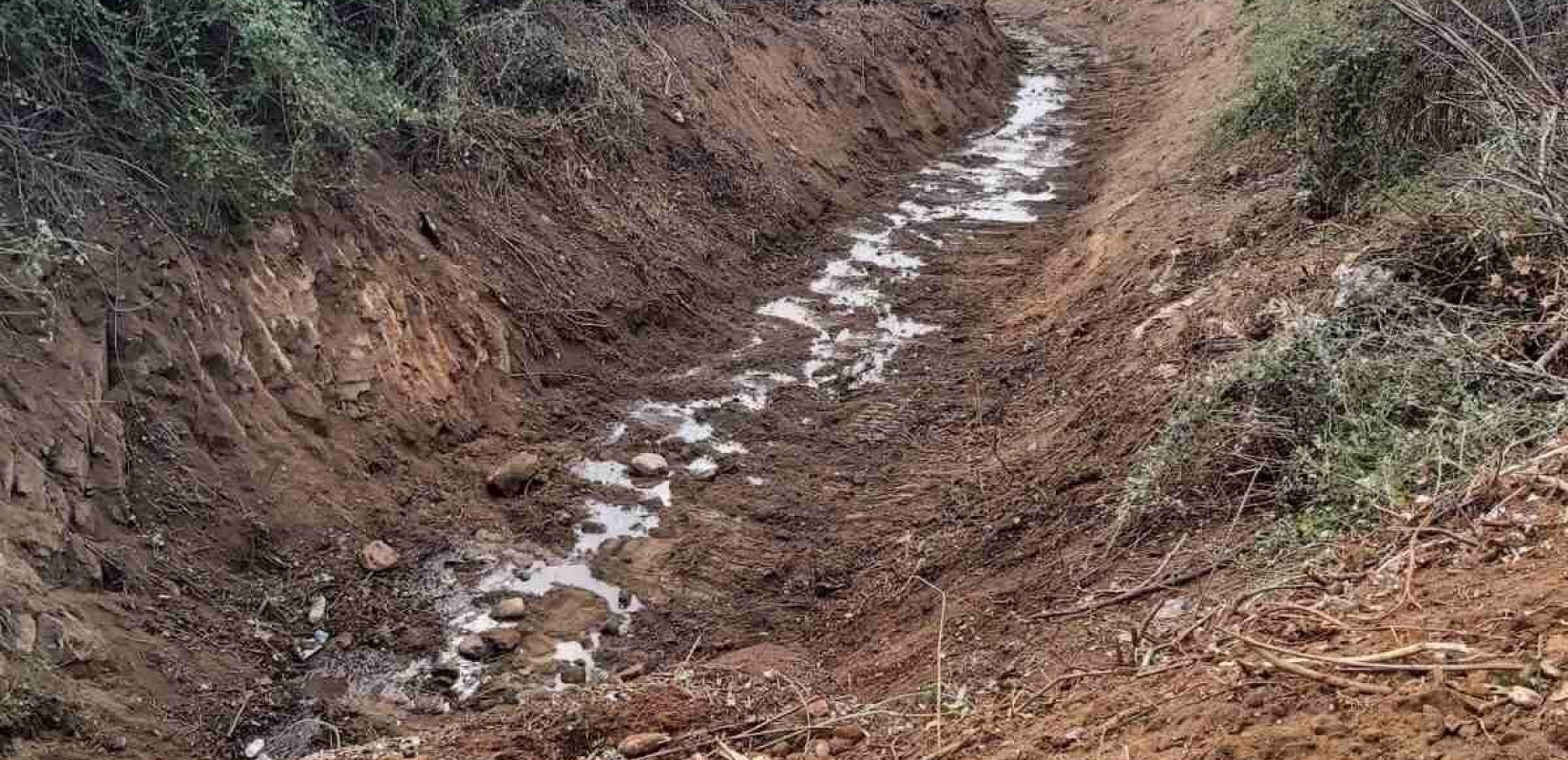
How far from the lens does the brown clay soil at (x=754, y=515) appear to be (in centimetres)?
291

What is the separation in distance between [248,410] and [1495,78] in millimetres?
6205

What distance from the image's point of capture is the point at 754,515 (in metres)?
5.80

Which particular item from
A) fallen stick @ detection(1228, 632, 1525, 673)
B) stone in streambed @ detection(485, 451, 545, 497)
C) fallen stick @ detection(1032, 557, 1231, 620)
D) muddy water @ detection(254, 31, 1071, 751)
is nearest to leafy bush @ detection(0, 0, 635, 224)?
stone in streambed @ detection(485, 451, 545, 497)

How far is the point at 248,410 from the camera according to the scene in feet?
17.5

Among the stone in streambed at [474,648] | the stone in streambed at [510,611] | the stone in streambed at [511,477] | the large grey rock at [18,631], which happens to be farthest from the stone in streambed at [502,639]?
the large grey rock at [18,631]

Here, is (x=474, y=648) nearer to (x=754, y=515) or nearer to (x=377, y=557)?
(x=377, y=557)

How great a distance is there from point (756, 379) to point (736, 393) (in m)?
0.26

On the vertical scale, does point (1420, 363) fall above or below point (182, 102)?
below

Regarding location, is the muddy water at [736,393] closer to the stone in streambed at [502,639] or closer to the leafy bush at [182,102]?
the stone in streambed at [502,639]

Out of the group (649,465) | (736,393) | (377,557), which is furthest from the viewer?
(736,393)

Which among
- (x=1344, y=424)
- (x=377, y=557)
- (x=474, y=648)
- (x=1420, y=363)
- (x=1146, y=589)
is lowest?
(x=474, y=648)

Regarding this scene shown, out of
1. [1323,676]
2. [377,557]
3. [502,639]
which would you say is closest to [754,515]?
[502,639]

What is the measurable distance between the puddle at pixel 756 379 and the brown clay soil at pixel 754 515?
12 centimetres

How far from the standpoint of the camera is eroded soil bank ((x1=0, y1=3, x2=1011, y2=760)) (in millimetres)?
4262
